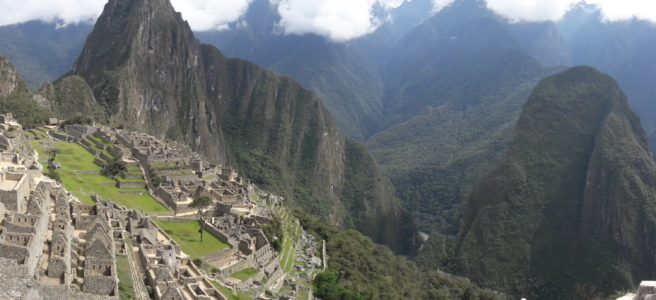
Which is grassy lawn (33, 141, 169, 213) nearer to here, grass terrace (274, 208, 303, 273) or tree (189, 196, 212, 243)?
tree (189, 196, 212, 243)

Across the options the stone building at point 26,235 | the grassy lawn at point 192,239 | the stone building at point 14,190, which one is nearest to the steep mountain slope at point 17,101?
the grassy lawn at point 192,239

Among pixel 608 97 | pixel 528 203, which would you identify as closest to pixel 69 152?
pixel 528 203

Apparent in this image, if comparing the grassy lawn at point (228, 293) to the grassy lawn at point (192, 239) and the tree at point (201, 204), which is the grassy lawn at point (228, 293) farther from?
the tree at point (201, 204)

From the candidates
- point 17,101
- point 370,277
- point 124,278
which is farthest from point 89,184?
point 17,101

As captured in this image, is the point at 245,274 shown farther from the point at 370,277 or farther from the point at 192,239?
the point at 370,277

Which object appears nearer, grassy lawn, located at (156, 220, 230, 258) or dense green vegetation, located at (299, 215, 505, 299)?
grassy lawn, located at (156, 220, 230, 258)

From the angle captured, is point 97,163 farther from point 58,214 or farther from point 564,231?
point 564,231

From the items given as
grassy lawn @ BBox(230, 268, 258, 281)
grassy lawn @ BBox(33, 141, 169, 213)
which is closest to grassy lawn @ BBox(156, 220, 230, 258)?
grassy lawn @ BBox(230, 268, 258, 281)
